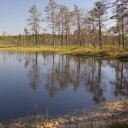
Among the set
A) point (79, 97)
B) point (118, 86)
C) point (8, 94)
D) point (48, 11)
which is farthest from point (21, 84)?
point (48, 11)

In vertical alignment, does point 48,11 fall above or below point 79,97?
above

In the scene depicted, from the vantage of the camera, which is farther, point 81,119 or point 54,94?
point 54,94

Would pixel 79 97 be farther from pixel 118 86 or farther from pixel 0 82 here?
pixel 0 82

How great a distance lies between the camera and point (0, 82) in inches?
1046

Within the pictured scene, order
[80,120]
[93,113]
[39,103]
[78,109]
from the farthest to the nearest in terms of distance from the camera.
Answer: [39,103], [78,109], [93,113], [80,120]

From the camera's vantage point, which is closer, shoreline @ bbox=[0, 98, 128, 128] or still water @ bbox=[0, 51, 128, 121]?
shoreline @ bbox=[0, 98, 128, 128]

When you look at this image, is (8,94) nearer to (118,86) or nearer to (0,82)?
(0,82)

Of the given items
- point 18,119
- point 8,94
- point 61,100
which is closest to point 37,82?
point 8,94

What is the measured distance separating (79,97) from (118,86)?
616 cm

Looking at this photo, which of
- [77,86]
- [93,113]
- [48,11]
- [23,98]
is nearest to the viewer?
[93,113]

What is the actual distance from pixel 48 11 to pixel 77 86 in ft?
248

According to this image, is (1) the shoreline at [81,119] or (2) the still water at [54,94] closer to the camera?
(1) the shoreline at [81,119]

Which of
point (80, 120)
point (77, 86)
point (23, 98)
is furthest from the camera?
point (77, 86)

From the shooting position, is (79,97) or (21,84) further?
(21,84)
